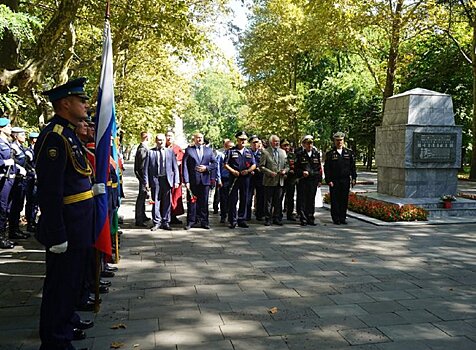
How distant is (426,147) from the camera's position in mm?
11781

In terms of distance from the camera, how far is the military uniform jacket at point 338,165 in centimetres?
1048

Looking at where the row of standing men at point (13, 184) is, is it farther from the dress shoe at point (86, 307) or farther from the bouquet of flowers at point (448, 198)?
the bouquet of flowers at point (448, 198)

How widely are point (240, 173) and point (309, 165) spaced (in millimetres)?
1688

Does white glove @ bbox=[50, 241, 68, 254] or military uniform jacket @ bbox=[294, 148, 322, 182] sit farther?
military uniform jacket @ bbox=[294, 148, 322, 182]

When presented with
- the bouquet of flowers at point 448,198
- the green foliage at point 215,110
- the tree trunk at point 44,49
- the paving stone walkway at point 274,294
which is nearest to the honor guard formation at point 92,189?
the paving stone walkway at point 274,294

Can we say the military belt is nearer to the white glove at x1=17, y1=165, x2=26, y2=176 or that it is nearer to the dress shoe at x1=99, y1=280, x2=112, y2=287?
the dress shoe at x1=99, y1=280, x2=112, y2=287

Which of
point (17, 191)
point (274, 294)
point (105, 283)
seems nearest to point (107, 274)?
point (105, 283)

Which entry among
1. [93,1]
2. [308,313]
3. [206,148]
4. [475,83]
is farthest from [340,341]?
[475,83]

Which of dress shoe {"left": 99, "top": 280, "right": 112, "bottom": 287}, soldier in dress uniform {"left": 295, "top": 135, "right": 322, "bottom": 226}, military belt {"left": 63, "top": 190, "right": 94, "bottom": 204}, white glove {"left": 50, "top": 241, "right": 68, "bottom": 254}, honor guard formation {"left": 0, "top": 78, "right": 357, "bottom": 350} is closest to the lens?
white glove {"left": 50, "top": 241, "right": 68, "bottom": 254}

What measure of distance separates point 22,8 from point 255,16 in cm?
2221

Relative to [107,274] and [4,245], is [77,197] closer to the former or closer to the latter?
[107,274]

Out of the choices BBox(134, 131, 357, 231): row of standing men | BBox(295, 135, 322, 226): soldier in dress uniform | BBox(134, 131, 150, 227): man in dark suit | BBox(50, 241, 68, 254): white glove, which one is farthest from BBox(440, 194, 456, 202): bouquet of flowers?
BBox(50, 241, 68, 254): white glove

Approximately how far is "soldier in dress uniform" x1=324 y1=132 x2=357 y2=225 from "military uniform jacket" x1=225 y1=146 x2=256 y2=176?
6.44 feet

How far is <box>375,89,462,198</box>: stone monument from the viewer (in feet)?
38.5
